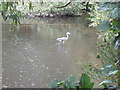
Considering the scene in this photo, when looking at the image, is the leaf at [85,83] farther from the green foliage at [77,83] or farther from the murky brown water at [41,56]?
the murky brown water at [41,56]

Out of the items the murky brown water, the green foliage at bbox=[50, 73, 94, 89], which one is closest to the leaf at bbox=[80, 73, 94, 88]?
the green foliage at bbox=[50, 73, 94, 89]

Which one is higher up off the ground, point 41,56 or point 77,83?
point 77,83

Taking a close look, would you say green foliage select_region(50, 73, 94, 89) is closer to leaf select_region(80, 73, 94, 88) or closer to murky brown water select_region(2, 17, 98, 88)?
leaf select_region(80, 73, 94, 88)

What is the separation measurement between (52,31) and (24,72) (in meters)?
5.22

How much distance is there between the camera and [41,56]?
6.07m

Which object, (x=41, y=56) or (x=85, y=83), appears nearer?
(x=85, y=83)

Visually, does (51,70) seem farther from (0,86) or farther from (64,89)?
Result: (64,89)

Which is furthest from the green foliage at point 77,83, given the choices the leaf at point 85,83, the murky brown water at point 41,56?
the murky brown water at point 41,56

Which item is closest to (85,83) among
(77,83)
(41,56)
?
(77,83)

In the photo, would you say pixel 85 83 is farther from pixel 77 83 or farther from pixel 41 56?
pixel 41 56

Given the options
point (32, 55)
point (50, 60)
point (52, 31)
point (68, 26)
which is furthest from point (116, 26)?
A: point (68, 26)

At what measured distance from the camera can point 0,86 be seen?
404cm

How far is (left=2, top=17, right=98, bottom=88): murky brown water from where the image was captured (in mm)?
4492

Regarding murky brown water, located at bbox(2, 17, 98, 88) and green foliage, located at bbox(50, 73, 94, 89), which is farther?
murky brown water, located at bbox(2, 17, 98, 88)
